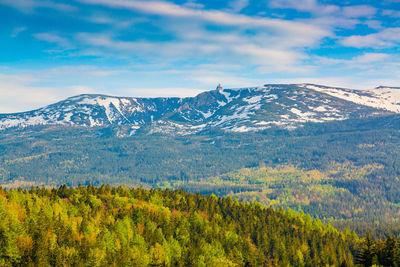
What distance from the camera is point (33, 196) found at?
494ft

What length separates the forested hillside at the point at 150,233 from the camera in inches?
3895

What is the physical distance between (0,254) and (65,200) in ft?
223

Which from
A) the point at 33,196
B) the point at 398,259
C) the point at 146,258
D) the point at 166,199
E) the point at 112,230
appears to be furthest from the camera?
the point at 166,199

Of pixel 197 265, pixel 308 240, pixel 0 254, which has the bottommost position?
pixel 308 240

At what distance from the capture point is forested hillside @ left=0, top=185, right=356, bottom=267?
325 ft

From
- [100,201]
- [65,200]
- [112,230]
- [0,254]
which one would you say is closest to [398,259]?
[112,230]

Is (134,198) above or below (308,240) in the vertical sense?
above

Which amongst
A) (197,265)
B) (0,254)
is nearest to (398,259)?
(197,265)

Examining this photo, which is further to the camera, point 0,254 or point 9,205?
point 9,205

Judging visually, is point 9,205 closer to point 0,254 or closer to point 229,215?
point 0,254

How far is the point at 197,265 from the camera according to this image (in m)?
112

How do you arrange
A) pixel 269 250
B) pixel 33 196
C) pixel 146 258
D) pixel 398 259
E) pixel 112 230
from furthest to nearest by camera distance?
pixel 269 250, pixel 33 196, pixel 112 230, pixel 146 258, pixel 398 259

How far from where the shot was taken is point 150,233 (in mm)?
138500

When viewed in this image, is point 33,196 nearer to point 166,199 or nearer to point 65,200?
point 65,200
